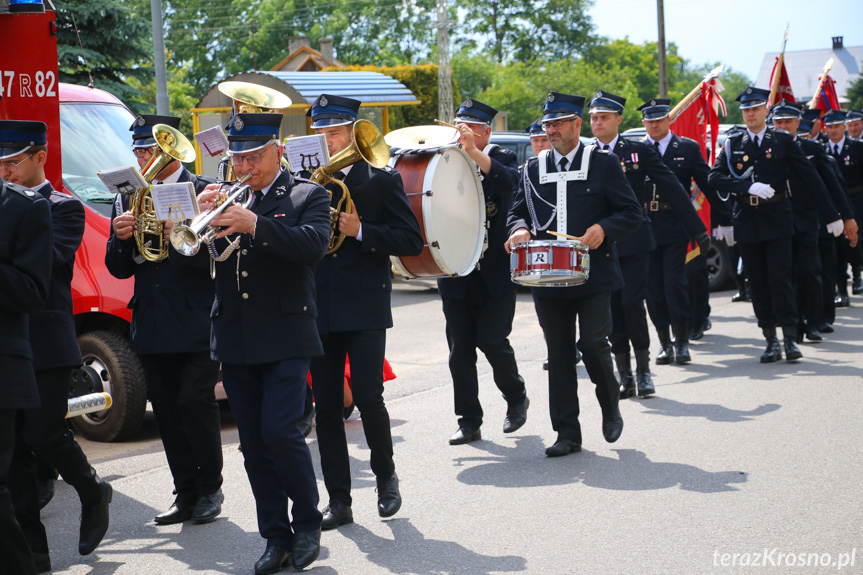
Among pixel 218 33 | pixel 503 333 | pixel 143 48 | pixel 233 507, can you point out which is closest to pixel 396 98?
pixel 143 48

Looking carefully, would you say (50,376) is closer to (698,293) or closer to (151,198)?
(151,198)

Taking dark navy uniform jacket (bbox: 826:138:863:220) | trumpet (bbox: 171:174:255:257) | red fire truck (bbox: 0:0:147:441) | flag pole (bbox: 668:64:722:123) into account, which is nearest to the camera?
trumpet (bbox: 171:174:255:257)

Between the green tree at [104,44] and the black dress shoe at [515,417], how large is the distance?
10671 mm

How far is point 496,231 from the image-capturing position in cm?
751

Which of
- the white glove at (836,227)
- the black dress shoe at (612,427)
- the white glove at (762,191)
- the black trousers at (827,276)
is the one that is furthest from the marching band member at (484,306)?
the black trousers at (827,276)

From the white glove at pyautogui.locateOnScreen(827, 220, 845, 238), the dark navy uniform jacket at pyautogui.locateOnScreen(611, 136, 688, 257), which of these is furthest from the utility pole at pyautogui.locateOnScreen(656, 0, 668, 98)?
the dark navy uniform jacket at pyautogui.locateOnScreen(611, 136, 688, 257)

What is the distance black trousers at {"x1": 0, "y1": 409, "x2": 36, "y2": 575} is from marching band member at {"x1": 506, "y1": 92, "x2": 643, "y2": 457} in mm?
3412

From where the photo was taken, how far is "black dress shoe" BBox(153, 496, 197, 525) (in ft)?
18.9

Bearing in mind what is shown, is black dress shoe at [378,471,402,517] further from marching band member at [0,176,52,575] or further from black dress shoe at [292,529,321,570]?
marching band member at [0,176,52,575]

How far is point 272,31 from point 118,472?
61874 mm

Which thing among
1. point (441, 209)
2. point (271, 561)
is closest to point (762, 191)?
point (441, 209)

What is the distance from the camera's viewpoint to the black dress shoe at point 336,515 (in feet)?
18.3

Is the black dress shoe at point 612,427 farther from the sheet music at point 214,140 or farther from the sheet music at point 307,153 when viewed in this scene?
the sheet music at point 214,140

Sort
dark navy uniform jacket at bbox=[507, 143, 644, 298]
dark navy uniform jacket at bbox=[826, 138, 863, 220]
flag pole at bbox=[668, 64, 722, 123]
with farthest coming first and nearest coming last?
dark navy uniform jacket at bbox=[826, 138, 863, 220]
flag pole at bbox=[668, 64, 722, 123]
dark navy uniform jacket at bbox=[507, 143, 644, 298]
